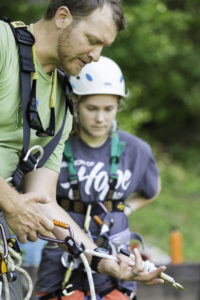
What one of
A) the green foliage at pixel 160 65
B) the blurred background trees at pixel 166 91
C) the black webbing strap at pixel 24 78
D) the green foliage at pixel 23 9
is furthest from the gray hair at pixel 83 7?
the green foliage at pixel 23 9

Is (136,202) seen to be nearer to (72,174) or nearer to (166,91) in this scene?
(72,174)

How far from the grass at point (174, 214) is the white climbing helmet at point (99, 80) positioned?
468cm

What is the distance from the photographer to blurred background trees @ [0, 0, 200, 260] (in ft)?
30.8

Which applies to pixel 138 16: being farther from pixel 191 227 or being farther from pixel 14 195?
pixel 14 195

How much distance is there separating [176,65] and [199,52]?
87cm

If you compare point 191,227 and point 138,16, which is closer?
point 138,16

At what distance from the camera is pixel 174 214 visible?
10.6m

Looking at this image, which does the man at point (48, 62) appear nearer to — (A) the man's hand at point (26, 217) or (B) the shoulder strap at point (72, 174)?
(A) the man's hand at point (26, 217)

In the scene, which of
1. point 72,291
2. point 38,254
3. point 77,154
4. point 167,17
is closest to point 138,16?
point 167,17

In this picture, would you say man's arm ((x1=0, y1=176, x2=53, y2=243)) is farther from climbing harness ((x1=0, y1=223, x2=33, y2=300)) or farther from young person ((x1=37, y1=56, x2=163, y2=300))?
young person ((x1=37, y1=56, x2=163, y2=300))

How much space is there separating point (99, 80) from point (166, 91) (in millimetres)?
12310

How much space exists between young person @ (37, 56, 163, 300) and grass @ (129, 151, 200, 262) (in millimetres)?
4435

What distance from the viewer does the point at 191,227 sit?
9.77 metres

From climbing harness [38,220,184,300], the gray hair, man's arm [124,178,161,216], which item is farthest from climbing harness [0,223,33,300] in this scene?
man's arm [124,178,161,216]
